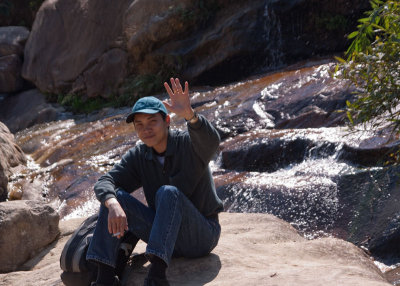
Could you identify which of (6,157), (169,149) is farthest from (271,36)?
(169,149)

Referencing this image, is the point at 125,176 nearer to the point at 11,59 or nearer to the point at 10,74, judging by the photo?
the point at 10,74

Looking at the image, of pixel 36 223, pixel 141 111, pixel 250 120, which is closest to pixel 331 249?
pixel 141 111

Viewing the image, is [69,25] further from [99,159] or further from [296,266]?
[296,266]

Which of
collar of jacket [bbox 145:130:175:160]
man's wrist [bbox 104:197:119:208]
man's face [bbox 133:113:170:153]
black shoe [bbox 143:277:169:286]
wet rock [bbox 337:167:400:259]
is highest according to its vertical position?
→ man's face [bbox 133:113:170:153]

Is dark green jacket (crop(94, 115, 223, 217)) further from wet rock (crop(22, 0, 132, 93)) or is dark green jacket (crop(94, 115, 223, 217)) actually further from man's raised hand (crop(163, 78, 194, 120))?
wet rock (crop(22, 0, 132, 93))

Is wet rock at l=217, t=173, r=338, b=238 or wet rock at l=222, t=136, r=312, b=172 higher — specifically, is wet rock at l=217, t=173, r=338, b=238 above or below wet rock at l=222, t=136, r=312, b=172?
below

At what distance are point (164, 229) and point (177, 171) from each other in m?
0.51

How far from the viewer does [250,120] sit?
9633mm

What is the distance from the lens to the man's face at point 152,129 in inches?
161

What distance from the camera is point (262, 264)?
4.20m

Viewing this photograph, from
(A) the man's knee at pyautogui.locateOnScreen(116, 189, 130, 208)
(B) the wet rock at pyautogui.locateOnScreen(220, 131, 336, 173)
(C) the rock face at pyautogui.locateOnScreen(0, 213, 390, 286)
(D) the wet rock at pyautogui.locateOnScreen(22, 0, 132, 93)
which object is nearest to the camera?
(C) the rock face at pyautogui.locateOnScreen(0, 213, 390, 286)

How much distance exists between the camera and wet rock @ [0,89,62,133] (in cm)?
1612

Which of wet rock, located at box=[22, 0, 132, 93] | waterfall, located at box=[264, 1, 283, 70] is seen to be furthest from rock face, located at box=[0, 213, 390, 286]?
wet rock, located at box=[22, 0, 132, 93]

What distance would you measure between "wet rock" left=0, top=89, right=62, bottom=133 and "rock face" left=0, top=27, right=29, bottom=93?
14.7 inches
